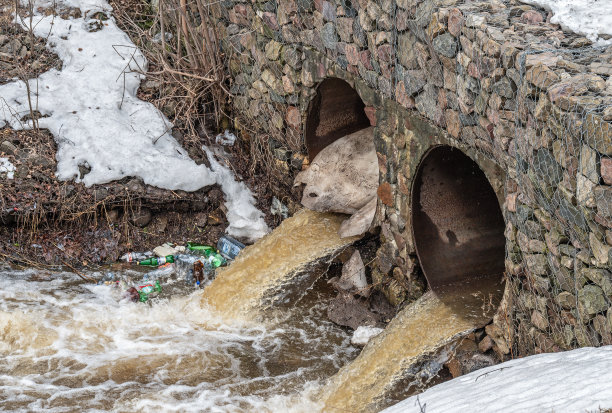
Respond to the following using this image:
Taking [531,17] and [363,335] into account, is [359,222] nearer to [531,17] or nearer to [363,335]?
Result: [363,335]

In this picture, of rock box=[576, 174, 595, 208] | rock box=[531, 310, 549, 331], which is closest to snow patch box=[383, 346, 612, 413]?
rock box=[576, 174, 595, 208]

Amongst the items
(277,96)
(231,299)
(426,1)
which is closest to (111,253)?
(231,299)

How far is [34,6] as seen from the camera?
866 cm

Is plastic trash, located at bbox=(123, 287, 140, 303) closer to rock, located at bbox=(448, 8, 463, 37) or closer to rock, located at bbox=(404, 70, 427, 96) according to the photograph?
rock, located at bbox=(404, 70, 427, 96)

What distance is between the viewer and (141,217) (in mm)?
7598

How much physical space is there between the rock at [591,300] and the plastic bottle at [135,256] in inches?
182

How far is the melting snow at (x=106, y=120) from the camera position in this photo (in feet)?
25.0

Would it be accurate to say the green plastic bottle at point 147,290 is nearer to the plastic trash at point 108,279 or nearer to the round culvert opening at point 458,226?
the plastic trash at point 108,279

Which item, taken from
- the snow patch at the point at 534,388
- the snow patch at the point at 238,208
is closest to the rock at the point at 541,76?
the snow patch at the point at 534,388

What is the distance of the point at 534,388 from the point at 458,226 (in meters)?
2.95

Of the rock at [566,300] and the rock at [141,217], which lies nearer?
the rock at [566,300]

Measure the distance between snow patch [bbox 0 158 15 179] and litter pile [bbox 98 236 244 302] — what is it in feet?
4.29

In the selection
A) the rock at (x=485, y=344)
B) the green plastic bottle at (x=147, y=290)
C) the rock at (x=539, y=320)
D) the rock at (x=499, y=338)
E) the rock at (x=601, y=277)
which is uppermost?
the rock at (x=601, y=277)

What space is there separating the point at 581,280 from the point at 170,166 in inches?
186
